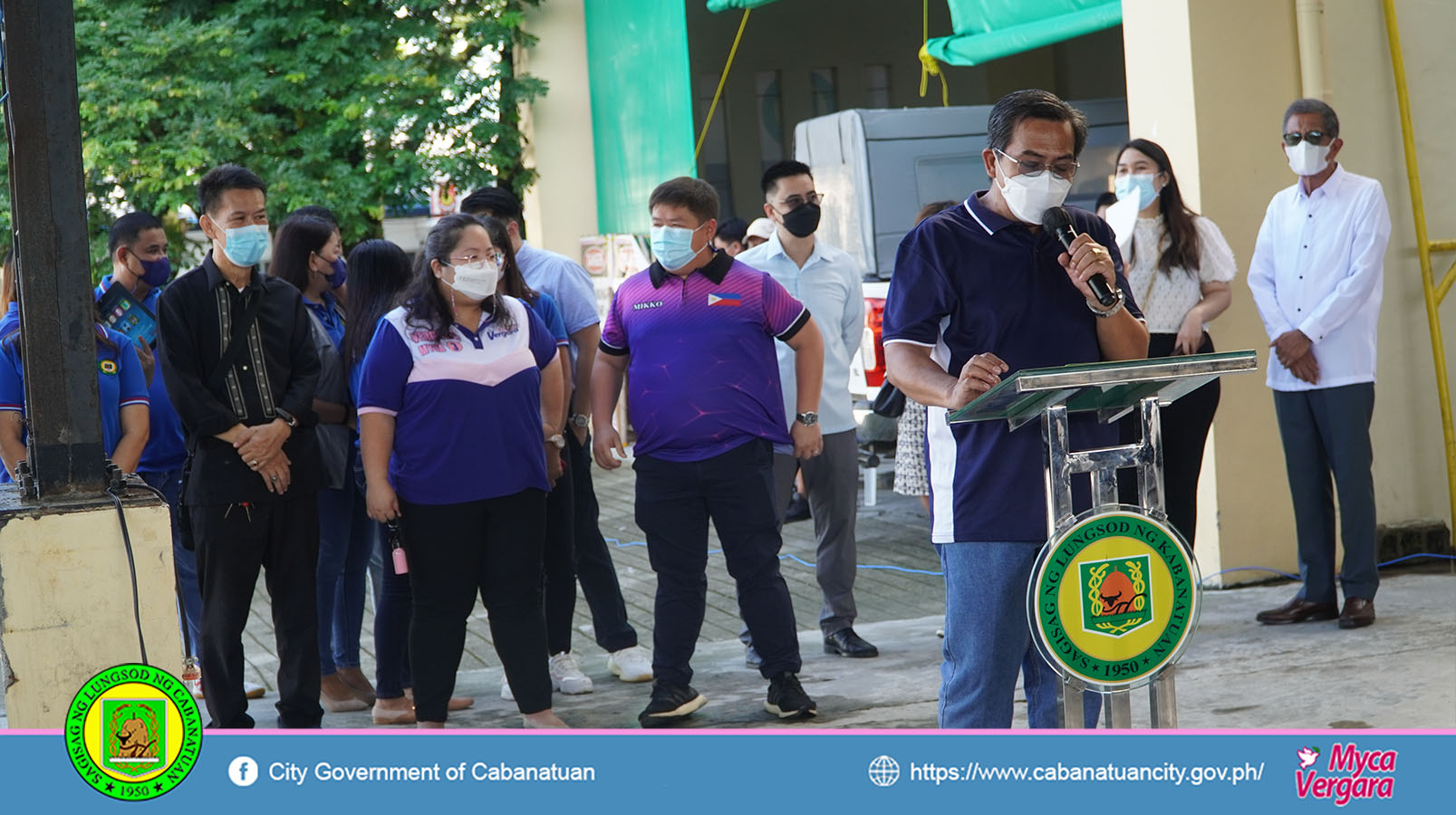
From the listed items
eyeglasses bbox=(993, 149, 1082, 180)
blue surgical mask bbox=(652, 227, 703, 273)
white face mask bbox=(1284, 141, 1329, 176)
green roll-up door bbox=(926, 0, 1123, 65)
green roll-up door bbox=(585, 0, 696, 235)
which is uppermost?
green roll-up door bbox=(585, 0, 696, 235)

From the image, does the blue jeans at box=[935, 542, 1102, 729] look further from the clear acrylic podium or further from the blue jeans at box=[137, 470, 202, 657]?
the blue jeans at box=[137, 470, 202, 657]

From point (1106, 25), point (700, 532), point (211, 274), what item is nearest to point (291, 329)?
point (211, 274)

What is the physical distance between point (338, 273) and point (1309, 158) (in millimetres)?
3862

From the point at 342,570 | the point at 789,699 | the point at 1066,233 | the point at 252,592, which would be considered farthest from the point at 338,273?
the point at 1066,233

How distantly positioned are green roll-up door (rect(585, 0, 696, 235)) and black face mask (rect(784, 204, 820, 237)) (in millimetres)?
6293

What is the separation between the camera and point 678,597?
5.16m

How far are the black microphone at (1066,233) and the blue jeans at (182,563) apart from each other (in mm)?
3585

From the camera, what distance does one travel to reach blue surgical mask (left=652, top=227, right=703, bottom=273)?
5.20m

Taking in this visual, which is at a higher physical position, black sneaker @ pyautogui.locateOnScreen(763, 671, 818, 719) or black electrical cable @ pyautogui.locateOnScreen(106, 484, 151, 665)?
black electrical cable @ pyautogui.locateOnScreen(106, 484, 151, 665)

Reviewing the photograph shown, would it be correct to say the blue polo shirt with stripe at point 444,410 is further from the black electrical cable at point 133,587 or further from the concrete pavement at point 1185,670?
the black electrical cable at point 133,587

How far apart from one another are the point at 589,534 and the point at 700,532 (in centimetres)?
98
